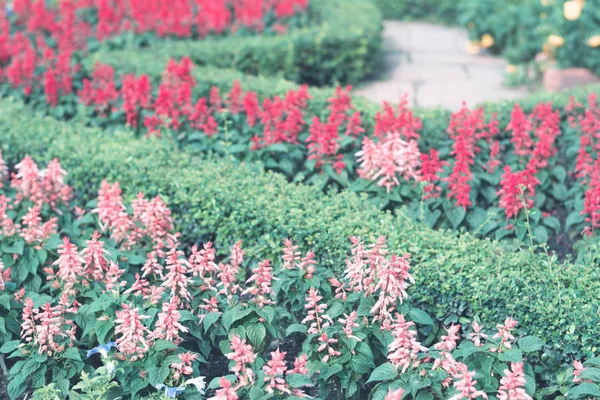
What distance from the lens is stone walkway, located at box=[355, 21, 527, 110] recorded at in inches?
332

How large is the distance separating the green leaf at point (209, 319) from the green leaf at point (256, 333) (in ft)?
0.56

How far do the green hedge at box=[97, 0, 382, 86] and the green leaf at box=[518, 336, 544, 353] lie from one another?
5.16 m

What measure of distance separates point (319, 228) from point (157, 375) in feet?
4.50

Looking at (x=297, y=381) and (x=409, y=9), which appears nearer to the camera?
(x=297, y=381)

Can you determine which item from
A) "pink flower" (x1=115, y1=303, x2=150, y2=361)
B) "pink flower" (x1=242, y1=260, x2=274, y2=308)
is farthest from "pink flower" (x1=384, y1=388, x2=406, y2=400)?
"pink flower" (x1=115, y1=303, x2=150, y2=361)

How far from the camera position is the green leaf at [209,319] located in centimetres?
376

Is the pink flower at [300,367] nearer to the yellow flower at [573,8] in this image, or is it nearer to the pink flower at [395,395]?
the pink flower at [395,395]

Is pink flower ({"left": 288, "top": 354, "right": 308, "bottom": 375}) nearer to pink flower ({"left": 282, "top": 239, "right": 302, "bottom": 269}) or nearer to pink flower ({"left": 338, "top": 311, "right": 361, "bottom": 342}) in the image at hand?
pink flower ({"left": 338, "top": 311, "right": 361, "bottom": 342})

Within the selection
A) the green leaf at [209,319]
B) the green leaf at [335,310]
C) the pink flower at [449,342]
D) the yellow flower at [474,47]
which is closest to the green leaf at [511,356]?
the pink flower at [449,342]

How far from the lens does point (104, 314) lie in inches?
151

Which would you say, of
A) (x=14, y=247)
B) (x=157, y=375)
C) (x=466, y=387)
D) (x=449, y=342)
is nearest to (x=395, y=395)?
(x=466, y=387)

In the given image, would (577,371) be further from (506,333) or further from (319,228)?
(319,228)

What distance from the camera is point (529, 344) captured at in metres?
3.59

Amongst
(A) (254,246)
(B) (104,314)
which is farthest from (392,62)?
(B) (104,314)
